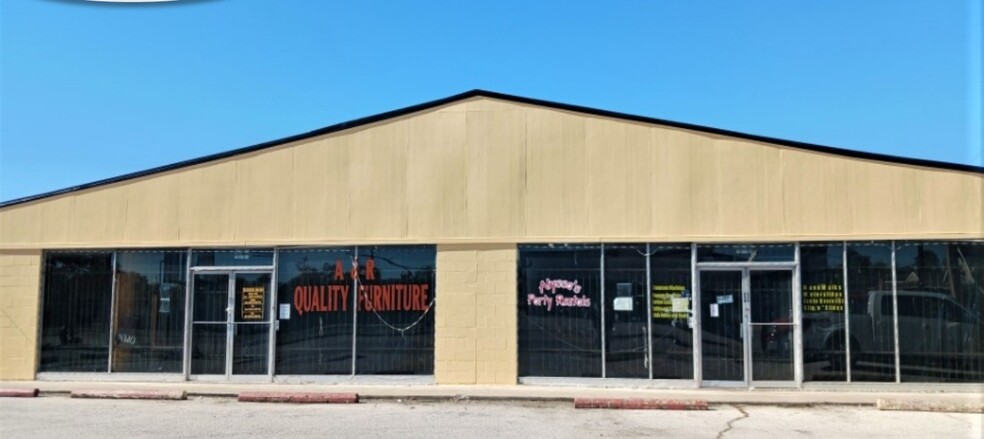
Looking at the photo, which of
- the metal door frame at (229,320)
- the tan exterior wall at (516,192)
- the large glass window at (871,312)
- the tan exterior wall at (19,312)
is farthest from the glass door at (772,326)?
the tan exterior wall at (19,312)

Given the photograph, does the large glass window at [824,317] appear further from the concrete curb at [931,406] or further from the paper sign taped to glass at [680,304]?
the paper sign taped to glass at [680,304]

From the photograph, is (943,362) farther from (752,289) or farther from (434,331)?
(434,331)

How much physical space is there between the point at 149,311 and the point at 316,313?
340 cm

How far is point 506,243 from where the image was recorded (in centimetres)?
1400

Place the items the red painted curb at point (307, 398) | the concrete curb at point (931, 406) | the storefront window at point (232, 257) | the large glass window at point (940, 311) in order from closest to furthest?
the concrete curb at point (931, 406) → the red painted curb at point (307, 398) → the large glass window at point (940, 311) → the storefront window at point (232, 257)

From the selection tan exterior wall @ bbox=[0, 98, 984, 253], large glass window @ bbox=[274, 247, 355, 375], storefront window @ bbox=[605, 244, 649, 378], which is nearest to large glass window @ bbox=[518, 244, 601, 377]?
storefront window @ bbox=[605, 244, 649, 378]

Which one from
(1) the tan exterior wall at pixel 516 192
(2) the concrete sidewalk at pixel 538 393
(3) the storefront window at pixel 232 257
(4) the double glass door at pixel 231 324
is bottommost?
(2) the concrete sidewalk at pixel 538 393

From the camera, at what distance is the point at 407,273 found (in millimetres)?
14320

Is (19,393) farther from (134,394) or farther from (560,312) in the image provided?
(560,312)

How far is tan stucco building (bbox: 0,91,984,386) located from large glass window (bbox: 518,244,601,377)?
39 mm

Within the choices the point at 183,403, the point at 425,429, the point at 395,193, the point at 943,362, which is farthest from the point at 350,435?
the point at 943,362

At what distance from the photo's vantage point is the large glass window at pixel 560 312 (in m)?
13.8

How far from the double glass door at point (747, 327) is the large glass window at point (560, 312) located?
1.89 m

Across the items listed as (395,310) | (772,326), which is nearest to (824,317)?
(772,326)
